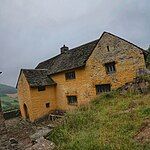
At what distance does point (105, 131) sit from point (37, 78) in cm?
1885

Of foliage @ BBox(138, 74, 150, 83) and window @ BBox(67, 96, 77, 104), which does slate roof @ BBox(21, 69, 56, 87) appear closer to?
window @ BBox(67, 96, 77, 104)

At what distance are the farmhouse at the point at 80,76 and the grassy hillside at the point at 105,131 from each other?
23.6 ft

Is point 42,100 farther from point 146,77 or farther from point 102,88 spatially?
point 146,77

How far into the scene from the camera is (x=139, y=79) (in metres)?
20.7

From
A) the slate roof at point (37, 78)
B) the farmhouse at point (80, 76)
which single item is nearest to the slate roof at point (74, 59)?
the farmhouse at point (80, 76)

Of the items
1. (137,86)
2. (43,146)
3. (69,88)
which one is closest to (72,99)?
(69,88)

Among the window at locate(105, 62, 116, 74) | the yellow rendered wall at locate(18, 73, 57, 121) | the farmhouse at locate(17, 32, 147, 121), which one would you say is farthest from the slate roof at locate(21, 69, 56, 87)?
the window at locate(105, 62, 116, 74)

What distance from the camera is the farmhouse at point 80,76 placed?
22.4m

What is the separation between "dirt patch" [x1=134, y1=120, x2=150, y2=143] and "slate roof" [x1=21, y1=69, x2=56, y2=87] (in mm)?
18265

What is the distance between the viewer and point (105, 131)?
1138cm

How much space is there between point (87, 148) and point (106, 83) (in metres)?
14.3

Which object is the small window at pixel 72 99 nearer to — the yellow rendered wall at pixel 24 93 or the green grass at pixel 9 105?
the yellow rendered wall at pixel 24 93

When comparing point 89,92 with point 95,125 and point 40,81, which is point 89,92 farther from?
point 95,125

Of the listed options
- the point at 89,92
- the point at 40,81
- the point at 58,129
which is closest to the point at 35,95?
the point at 40,81
